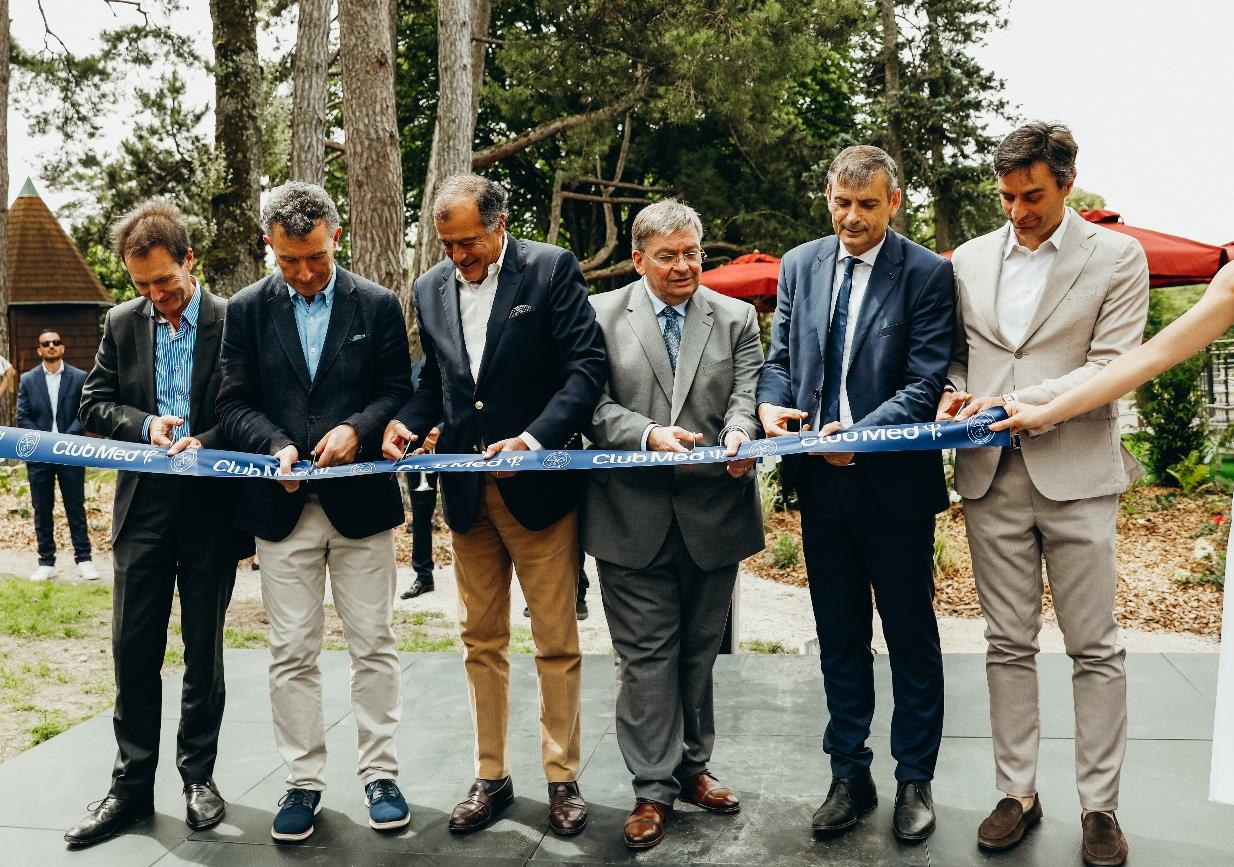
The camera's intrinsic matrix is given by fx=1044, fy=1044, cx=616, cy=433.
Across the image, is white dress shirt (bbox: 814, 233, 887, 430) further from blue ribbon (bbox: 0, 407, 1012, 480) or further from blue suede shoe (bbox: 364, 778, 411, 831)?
blue suede shoe (bbox: 364, 778, 411, 831)

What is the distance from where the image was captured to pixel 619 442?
145 inches

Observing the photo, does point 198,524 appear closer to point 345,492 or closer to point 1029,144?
point 345,492

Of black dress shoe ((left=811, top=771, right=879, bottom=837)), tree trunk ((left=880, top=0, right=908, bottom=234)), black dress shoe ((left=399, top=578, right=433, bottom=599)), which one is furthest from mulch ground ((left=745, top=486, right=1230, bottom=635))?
tree trunk ((left=880, top=0, right=908, bottom=234))

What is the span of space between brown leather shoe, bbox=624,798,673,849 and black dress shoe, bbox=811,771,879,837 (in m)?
0.53

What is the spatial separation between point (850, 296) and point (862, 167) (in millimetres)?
446

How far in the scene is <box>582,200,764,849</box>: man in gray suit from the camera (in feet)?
12.0

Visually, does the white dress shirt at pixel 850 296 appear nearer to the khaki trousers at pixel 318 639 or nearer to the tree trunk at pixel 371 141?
the khaki trousers at pixel 318 639

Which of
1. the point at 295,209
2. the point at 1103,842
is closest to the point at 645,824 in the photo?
the point at 1103,842

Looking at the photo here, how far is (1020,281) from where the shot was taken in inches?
138

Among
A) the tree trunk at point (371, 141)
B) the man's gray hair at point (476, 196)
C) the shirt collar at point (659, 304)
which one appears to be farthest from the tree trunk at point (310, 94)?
the shirt collar at point (659, 304)

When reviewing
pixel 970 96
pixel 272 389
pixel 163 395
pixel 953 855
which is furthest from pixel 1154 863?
pixel 970 96

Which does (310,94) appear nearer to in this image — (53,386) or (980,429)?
(53,386)

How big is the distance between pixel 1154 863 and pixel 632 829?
1.67 metres

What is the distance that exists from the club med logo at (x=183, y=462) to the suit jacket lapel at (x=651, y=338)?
5.36 ft
